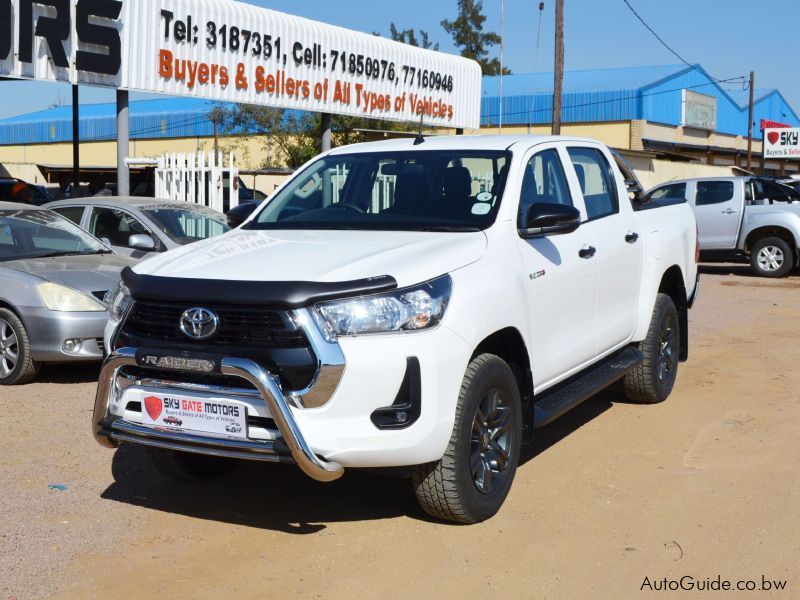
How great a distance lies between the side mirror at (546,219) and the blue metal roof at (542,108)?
42.2 meters

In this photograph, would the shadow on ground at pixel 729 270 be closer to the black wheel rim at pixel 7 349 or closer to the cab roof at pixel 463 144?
the cab roof at pixel 463 144

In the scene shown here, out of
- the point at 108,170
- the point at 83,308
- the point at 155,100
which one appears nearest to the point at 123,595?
the point at 83,308

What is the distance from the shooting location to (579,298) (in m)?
6.12

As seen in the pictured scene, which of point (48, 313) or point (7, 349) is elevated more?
A: point (48, 313)

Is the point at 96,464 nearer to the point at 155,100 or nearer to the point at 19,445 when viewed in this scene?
the point at 19,445

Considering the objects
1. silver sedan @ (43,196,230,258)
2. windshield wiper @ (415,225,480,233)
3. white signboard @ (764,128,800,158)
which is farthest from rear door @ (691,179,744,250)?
white signboard @ (764,128,800,158)

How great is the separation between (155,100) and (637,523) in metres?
62.1

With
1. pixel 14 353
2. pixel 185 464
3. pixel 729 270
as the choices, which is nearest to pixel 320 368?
pixel 185 464

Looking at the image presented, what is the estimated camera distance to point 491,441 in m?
5.06

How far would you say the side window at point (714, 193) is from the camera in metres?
19.4

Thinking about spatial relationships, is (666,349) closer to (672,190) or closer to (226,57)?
(226,57)

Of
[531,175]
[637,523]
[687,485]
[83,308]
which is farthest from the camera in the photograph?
[83,308]

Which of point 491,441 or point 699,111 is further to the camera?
point 699,111

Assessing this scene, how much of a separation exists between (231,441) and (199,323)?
53cm
